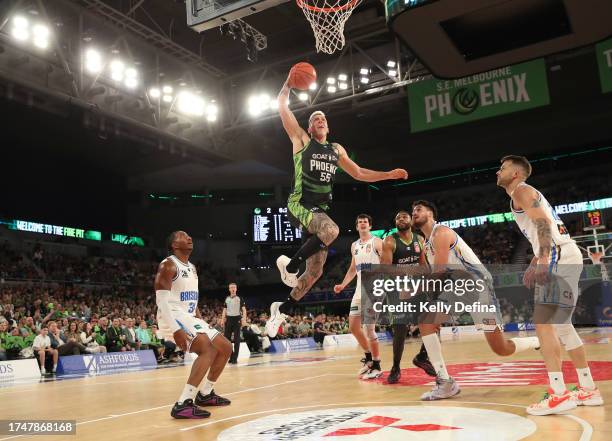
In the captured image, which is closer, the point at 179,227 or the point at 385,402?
the point at 385,402

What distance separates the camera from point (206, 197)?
31422 mm

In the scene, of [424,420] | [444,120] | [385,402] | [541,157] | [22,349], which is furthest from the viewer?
[541,157]

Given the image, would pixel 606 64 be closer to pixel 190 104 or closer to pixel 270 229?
pixel 190 104

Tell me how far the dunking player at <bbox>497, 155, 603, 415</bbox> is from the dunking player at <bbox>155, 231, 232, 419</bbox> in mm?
3134

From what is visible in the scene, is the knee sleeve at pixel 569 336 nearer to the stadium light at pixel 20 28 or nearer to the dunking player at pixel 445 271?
the dunking player at pixel 445 271

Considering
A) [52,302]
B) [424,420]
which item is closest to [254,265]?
[52,302]

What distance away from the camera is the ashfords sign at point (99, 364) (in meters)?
13.5

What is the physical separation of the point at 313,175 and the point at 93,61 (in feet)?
44.4

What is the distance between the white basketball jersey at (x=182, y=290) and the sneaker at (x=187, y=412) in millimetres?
980

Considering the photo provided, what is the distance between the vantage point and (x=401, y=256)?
7582 mm

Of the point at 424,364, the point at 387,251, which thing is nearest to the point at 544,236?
the point at 387,251

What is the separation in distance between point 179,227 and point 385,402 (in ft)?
88.4

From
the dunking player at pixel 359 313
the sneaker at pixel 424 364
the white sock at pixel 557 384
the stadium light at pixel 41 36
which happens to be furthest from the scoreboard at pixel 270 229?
the white sock at pixel 557 384

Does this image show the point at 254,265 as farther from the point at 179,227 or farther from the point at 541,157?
the point at 541,157
